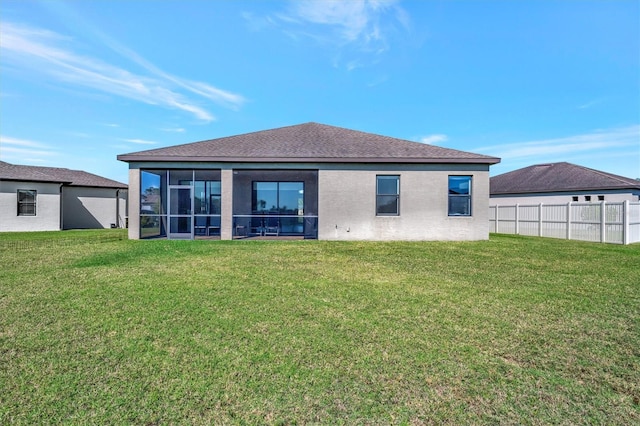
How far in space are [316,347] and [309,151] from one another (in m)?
11.6

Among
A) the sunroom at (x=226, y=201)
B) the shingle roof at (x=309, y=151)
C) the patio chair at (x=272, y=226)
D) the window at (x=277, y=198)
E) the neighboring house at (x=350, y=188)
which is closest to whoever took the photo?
the shingle roof at (x=309, y=151)

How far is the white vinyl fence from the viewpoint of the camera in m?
14.5

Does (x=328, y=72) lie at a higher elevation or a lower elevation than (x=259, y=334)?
higher

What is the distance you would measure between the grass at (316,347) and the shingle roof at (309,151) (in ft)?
23.7

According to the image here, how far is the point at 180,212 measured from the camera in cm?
1473

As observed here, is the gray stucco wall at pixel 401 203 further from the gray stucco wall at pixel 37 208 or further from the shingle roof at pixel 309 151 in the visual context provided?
the gray stucco wall at pixel 37 208

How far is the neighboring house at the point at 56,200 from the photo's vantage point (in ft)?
63.9

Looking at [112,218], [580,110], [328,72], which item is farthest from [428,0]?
[112,218]

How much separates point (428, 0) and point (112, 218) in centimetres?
2393

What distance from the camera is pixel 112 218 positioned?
23.8 metres

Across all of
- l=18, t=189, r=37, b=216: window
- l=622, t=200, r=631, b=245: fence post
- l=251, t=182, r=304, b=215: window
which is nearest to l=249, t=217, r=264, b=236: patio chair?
l=251, t=182, r=304, b=215: window

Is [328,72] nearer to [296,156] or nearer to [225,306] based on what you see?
[296,156]

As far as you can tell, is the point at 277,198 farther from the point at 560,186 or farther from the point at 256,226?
the point at 560,186

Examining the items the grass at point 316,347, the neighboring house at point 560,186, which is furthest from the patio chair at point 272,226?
the neighboring house at point 560,186
